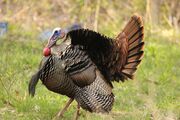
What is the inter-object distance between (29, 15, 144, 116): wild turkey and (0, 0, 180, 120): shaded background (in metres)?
0.33

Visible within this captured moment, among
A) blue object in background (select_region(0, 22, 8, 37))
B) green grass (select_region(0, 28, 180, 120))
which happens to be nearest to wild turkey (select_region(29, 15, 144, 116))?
green grass (select_region(0, 28, 180, 120))

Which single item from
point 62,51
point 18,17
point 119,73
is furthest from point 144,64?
point 18,17

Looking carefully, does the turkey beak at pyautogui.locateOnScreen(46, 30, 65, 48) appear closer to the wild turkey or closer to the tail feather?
the wild turkey

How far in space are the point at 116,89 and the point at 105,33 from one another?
359 cm

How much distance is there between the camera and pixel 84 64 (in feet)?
20.5

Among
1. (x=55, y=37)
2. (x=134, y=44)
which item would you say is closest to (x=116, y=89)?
(x=134, y=44)

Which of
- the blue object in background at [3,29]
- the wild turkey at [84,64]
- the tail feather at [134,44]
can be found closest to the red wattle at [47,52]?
the wild turkey at [84,64]

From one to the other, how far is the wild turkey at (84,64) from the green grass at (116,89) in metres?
0.29

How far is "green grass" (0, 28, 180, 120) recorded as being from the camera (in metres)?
6.70

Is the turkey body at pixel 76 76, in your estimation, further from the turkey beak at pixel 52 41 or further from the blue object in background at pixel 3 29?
the blue object in background at pixel 3 29

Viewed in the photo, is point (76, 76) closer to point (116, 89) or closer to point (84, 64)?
point (84, 64)

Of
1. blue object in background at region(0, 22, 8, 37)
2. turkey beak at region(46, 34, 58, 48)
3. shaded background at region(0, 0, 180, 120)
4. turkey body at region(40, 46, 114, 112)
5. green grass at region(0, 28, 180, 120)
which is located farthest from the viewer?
blue object in background at region(0, 22, 8, 37)

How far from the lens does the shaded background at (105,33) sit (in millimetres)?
6836

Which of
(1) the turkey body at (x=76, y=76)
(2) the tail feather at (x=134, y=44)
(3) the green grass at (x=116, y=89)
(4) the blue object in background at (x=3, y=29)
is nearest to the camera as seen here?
(1) the turkey body at (x=76, y=76)
